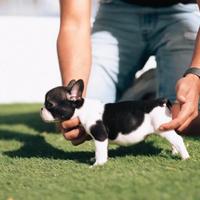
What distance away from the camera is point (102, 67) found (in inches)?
163

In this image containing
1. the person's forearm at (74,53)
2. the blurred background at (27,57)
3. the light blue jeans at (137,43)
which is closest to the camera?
the person's forearm at (74,53)

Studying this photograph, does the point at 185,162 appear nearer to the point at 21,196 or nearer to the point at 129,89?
the point at 21,196

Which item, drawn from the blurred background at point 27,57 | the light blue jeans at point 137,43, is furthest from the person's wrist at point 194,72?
the blurred background at point 27,57

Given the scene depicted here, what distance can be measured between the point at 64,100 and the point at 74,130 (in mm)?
243

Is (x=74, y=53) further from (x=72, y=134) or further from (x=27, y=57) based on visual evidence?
(x=27, y=57)

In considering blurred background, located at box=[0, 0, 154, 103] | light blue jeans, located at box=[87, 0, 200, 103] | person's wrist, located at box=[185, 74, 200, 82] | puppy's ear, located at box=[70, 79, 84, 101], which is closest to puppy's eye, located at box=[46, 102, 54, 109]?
puppy's ear, located at box=[70, 79, 84, 101]

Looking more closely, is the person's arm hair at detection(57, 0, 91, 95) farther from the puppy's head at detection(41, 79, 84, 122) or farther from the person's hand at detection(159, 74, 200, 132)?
the person's hand at detection(159, 74, 200, 132)

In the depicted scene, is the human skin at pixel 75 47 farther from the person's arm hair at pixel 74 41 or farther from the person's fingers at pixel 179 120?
the person's fingers at pixel 179 120

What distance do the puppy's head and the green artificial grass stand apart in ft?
0.87

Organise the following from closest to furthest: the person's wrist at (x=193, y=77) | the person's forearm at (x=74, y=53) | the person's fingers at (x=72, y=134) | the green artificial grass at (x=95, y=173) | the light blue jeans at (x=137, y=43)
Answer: the green artificial grass at (x=95, y=173) < the person's wrist at (x=193, y=77) < the person's fingers at (x=72, y=134) < the person's forearm at (x=74, y=53) < the light blue jeans at (x=137, y=43)

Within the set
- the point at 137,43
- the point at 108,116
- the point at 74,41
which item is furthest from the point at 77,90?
the point at 137,43

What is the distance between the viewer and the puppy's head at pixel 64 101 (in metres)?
2.80

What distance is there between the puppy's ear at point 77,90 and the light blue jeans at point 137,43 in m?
1.19

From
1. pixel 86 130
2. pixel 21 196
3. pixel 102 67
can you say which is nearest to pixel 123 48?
pixel 102 67
